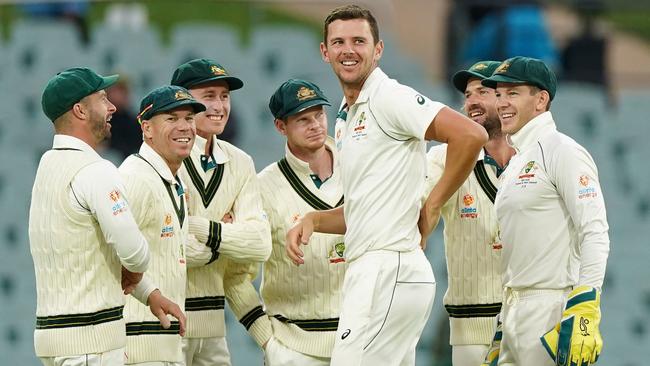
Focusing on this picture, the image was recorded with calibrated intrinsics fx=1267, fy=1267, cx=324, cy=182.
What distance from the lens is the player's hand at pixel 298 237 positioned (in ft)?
17.2

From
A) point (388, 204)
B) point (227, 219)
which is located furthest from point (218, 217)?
point (388, 204)

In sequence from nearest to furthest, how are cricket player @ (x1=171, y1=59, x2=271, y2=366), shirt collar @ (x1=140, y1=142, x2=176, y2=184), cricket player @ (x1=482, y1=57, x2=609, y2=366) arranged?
cricket player @ (x1=482, y1=57, x2=609, y2=366)
shirt collar @ (x1=140, y1=142, x2=176, y2=184)
cricket player @ (x1=171, y1=59, x2=271, y2=366)

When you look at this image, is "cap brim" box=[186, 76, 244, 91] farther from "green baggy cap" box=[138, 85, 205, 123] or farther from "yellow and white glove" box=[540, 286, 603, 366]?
"yellow and white glove" box=[540, 286, 603, 366]

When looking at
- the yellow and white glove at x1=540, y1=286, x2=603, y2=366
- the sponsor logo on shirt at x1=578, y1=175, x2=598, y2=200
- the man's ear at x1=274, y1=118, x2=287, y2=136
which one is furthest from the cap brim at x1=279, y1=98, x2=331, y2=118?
the yellow and white glove at x1=540, y1=286, x2=603, y2=366

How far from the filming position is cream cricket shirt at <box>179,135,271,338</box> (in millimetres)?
5914

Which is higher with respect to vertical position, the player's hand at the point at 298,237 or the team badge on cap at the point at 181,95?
the team badge on cap at the point at 181,95

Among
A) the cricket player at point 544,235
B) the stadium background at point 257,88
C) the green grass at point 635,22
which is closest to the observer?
the cricket player at point 544,235

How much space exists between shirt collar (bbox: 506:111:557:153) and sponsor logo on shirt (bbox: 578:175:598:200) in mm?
348

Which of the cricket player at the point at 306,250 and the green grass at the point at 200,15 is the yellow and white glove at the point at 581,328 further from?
the green grass at the point at 200,15

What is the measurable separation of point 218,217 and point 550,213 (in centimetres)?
169

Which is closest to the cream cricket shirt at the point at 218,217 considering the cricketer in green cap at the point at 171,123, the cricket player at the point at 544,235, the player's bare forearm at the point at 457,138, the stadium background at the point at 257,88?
the cricketer in green cap at the point at 171,123

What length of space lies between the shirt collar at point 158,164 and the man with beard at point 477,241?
4.18ft

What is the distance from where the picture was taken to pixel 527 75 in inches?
213

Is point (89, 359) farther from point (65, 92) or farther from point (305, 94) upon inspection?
point (305, 94)
